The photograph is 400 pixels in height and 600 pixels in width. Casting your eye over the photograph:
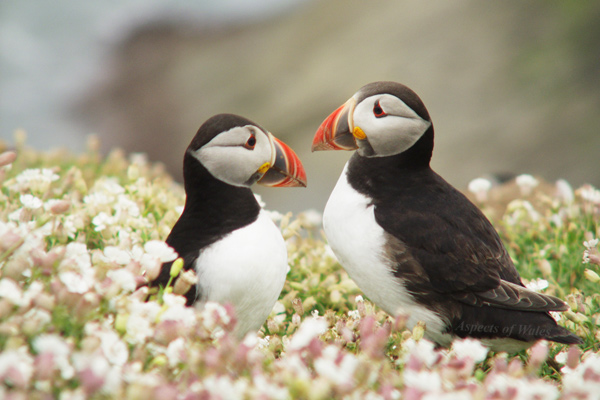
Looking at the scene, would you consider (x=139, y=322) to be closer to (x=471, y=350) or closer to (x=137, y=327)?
(x=137, y=327)

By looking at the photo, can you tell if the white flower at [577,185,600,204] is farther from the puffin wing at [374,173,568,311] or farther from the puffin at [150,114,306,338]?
the puffin at [150,114,306,338]

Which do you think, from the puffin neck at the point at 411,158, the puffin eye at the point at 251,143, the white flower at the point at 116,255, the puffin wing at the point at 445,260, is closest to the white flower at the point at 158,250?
the white flower at the point at 116,255

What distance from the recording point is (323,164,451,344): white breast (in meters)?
3.58

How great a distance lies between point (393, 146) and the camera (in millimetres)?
3779

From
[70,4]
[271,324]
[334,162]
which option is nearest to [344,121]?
[271,324]

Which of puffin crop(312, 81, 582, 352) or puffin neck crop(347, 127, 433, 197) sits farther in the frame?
puffin neck crop(347, 127, 433, 197)

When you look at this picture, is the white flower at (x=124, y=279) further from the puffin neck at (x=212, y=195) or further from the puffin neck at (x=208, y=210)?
the puffin neck at (x=212, y=195)

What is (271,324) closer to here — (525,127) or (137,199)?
(137,199)

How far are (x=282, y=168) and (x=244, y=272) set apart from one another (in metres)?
0.69

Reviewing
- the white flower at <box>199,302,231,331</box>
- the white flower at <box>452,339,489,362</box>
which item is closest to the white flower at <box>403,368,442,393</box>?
the white flower at <box>452,339,489,362</box>

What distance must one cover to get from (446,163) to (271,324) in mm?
9573

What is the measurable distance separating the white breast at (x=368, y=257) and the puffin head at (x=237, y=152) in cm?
41

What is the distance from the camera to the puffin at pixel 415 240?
11.5ft

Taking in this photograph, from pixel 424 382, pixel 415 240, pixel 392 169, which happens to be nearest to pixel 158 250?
pixel 424 382
